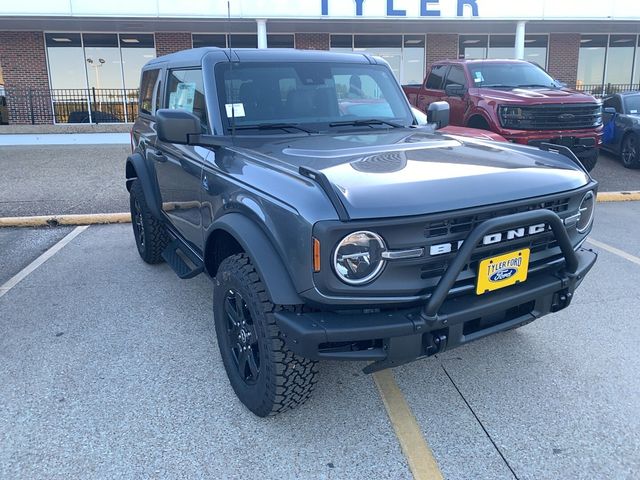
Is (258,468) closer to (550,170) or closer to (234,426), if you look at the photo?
(234,426)

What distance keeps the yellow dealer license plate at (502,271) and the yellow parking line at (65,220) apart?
5.77m

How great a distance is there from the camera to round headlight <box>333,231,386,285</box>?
94.8 inches

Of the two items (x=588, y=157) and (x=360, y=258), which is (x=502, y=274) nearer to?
(x=360, y=258)

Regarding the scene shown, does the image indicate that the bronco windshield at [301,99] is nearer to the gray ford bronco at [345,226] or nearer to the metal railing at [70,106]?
the gray ford bronco at [345,226]

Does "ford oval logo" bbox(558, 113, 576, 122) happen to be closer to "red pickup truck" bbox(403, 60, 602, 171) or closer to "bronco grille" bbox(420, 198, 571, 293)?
"red pickup truck" bbox(403, 60, 602, 171)

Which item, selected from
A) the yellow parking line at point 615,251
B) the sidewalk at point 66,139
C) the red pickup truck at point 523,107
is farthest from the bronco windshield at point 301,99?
the sidewalk at point 66,139

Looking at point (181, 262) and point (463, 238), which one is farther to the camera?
point (181, 262)

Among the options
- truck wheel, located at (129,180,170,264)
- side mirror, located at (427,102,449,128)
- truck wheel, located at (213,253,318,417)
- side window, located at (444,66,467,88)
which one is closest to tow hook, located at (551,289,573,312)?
truck wheel, located at (213,253,318,417)

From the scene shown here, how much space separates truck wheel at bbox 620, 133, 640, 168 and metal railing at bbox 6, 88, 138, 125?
13.0 m

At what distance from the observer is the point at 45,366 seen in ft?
11.7

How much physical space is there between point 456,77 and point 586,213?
707 cm

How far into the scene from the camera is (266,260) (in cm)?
261

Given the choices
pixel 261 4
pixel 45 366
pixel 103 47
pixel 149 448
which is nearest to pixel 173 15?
pixel 261 4

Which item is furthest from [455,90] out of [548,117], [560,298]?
[560,298]
